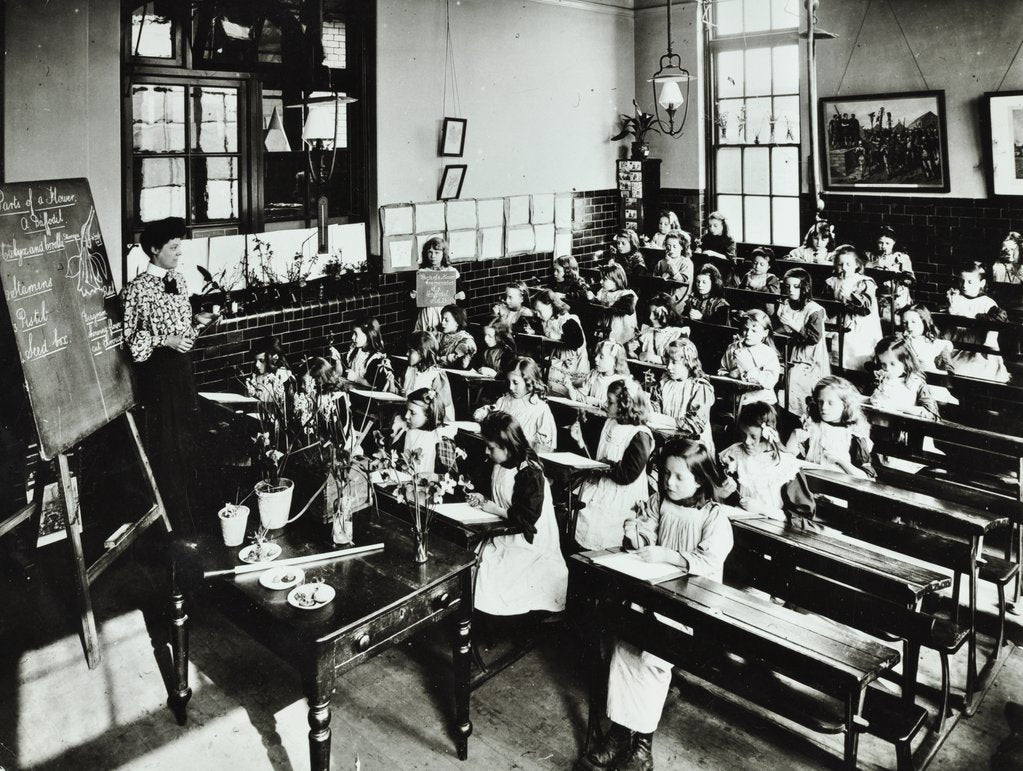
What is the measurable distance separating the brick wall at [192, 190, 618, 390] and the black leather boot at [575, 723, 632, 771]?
4514 mm

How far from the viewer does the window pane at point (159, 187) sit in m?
6.56

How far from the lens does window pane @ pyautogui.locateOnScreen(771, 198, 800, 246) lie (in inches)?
416

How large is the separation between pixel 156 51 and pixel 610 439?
4.52 meters

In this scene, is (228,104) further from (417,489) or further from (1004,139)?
(1004,139)

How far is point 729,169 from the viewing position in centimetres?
1102

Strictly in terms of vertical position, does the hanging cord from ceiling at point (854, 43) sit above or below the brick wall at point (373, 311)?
above

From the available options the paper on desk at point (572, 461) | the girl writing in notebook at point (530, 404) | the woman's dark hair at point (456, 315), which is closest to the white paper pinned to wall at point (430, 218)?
the woman's dark hair at point (456, 315)

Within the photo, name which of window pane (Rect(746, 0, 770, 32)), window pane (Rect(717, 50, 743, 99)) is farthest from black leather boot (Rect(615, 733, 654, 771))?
window pane (Rect(746, 0, 770, 32))

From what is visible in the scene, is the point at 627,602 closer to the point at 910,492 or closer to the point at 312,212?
the point at 910,492

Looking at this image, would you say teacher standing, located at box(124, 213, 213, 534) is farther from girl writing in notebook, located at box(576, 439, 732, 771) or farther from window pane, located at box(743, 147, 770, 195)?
window pane, located at box(743, 147, 770, 195)

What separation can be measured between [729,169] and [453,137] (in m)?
3.98

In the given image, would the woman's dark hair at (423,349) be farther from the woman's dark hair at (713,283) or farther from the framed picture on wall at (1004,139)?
the framed picture on wall at (1004,139)

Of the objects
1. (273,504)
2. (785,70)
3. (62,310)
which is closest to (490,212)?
(785,70)

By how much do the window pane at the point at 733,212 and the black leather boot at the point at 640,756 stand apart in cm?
862
